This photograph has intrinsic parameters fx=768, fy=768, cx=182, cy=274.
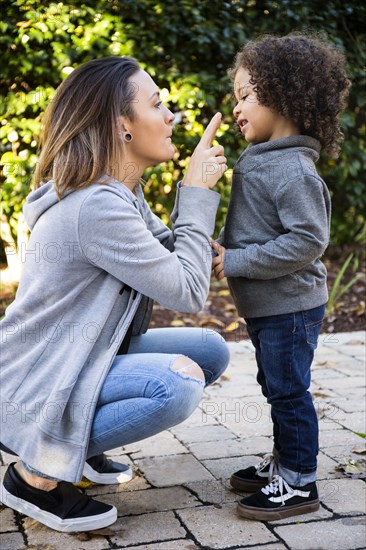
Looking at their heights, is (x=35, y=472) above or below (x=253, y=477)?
above

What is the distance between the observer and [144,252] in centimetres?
231

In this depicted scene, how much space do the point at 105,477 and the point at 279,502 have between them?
0.66 meters

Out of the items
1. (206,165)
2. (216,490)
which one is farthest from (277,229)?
(216,490)

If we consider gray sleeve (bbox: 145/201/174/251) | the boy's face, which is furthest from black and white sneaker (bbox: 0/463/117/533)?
the boy's face

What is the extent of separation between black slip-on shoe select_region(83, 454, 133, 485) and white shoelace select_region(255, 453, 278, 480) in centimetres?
48

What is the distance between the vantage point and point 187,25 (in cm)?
582

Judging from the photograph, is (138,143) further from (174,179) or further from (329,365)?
(174,179)

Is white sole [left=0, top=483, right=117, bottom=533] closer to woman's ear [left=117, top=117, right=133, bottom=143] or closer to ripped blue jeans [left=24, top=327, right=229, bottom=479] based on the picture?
ripped blue jeans [left=24, top=327, right=229, bottom=479]

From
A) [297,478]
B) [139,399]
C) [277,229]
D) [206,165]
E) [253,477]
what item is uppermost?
[206,165]

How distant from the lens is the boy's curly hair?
2.46m

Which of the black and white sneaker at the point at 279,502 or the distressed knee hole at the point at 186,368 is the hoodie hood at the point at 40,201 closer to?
the distressed knee hole at the point at 186,368

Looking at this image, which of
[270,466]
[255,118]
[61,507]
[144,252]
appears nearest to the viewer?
[144,252]

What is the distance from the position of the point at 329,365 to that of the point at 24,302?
2401mm

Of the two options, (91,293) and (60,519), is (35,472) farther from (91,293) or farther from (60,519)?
(91,293)
